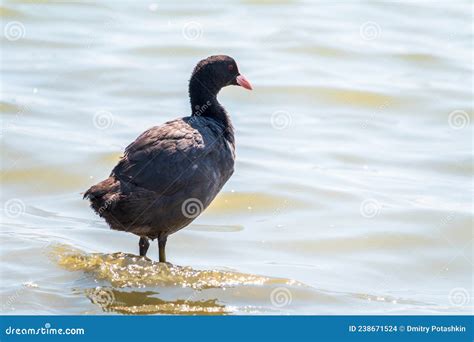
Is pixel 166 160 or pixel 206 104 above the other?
pixel 206 104

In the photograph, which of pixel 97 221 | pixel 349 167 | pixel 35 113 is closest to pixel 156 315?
pixel 97 221

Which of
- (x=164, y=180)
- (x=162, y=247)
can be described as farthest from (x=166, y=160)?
(x=162, y=247)

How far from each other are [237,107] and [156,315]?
6121 mm

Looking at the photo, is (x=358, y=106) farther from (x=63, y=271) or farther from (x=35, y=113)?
(x=63, y=271)

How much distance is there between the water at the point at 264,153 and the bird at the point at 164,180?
0.47 meters

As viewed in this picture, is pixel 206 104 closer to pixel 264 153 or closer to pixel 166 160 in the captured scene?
pixel 166 160

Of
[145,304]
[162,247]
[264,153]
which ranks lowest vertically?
[145,304]

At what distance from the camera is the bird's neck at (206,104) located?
8906 mm

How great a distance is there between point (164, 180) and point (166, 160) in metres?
0.16

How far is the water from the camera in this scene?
8102 mm

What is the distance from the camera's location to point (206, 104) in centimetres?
898

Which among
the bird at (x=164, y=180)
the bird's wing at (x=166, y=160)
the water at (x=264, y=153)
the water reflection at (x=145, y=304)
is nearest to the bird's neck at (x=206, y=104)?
the bird at (x=164, y=180)

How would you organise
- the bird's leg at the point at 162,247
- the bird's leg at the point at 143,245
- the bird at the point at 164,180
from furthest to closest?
the bird's leg at the point at 143,245, the bird's leg at the point at 162,247, the bird at the point at 164,180

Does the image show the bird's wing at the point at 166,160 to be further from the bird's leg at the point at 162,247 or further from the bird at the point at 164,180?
the bird's leg at the point at 162,247
